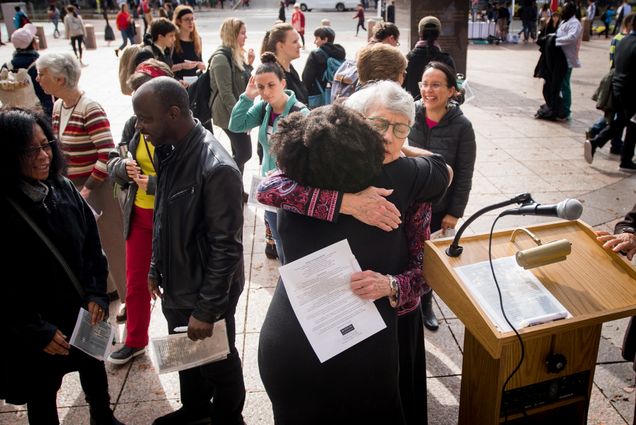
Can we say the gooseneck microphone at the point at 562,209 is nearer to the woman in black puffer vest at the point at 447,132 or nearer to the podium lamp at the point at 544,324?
the podium lamp at the point at 544,324

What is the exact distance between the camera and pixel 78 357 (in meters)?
2.74

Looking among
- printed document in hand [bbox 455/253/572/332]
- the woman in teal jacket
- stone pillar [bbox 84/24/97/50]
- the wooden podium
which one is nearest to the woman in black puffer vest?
the woman in teal jacket

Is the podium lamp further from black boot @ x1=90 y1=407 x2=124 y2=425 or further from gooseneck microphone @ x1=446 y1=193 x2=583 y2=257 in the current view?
black boot @ x1=90 y1=407 x2=124 y2=425

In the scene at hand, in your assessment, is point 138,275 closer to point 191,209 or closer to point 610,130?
point 191,209

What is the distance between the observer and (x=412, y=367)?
2461mm

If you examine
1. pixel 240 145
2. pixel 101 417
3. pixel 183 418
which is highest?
pixel 240 145

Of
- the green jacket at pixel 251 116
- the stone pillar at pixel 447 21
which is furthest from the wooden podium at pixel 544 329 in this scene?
the stone pillar at pixel 447 21

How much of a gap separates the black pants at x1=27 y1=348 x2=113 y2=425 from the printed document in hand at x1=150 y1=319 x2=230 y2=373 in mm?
496

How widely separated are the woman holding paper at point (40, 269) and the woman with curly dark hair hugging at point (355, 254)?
1202 mm

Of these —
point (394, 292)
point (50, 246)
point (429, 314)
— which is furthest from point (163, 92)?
point (429, 314)

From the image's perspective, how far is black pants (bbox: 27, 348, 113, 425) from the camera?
8.65 ft

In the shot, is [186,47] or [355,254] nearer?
[355,254]

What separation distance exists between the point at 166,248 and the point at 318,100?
13.9 feet

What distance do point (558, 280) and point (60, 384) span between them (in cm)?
247
